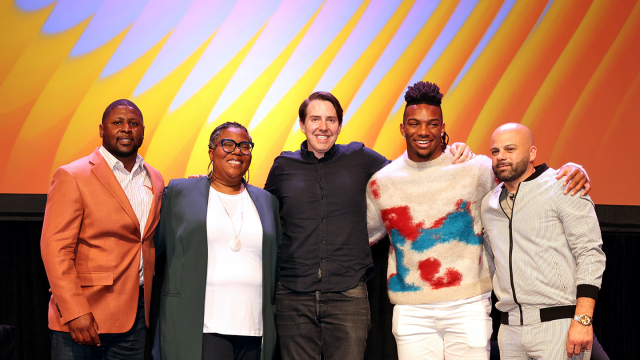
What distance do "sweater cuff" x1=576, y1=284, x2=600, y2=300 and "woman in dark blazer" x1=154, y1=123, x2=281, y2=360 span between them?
1.38 m

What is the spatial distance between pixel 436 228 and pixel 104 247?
157 centimetres

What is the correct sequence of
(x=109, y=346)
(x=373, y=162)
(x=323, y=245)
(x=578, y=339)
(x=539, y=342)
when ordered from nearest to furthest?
(x=578, y=339)
(x=539, y=342)
(x=109, y=346)
(x=323, y=245)
(x=373, y=162)

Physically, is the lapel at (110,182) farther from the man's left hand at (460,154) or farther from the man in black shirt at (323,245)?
the man's left hand at (460,154)

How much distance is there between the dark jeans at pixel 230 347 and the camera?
2049 mm

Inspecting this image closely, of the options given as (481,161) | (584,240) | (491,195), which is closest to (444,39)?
(481,161)

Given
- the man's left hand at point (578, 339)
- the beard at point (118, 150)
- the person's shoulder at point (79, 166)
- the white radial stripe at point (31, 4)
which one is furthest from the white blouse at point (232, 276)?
the white radial stripe at point (31, 4)

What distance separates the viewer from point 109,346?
2162mm

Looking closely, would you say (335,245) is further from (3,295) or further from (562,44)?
(3,295)

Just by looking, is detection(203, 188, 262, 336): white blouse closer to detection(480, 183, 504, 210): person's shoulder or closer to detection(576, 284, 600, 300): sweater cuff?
detection(480, 183, 504, 210): person's shoulder

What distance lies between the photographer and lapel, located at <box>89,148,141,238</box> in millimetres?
2135

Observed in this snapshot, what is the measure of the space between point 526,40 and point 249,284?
8.04 feet

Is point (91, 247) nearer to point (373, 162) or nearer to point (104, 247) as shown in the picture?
point (104, 247)

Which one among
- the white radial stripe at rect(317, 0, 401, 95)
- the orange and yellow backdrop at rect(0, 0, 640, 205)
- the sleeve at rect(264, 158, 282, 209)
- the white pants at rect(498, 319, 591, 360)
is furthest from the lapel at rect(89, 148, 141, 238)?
the white pants at rect(498, 319, 591, 360)

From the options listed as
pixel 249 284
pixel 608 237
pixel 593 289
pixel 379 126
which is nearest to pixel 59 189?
pixel 249 284
